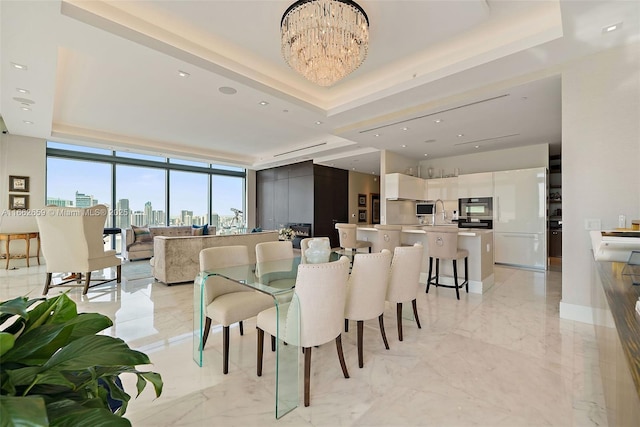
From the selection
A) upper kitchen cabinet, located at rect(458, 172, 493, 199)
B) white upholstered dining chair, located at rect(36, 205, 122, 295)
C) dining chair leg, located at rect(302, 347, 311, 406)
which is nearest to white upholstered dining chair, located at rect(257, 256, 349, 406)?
dining chair leg, located at rect(302, 347, 311, 406)

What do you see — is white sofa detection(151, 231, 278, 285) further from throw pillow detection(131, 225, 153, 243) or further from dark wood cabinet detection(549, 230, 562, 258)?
dark wood cabinet detection(549, 230, 562, 258)

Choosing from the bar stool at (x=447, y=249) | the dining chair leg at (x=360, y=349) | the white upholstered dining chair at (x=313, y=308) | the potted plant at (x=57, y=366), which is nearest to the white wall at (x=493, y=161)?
the bar stool at (x=447, y=249)

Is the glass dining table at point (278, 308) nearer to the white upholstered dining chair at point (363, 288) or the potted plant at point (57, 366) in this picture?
the white upholstered dining chair at point (363, 288)

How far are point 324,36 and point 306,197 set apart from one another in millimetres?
6377

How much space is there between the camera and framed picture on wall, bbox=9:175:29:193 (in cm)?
585

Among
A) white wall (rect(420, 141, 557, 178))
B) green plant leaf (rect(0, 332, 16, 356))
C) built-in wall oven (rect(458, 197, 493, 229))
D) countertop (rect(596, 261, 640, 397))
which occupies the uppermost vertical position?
white wall (rect(420, 141, 557, 178))

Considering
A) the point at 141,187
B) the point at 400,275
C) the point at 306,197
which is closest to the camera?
the point at 400,275

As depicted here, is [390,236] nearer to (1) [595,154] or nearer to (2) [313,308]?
(1) [595,154]

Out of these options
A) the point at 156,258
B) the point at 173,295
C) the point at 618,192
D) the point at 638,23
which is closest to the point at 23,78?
the point at 156,258

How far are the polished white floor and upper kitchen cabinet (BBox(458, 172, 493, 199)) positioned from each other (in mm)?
3450

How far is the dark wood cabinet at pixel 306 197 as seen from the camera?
8.59 metres

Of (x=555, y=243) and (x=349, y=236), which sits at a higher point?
(x=349, y=236)

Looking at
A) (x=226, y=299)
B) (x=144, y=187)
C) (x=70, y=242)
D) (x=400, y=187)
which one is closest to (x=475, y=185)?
(x=400, y=187)

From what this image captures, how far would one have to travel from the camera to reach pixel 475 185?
650cm
